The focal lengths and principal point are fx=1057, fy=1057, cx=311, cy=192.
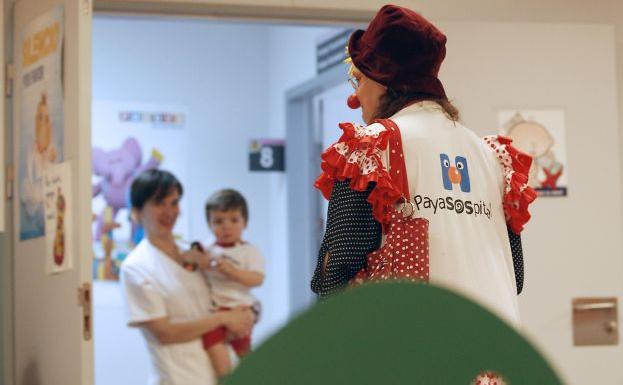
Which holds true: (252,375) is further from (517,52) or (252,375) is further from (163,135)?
(163,135)

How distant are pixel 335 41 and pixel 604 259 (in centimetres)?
239

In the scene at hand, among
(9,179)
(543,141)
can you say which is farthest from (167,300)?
(543,141)

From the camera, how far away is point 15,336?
3932 millimetres

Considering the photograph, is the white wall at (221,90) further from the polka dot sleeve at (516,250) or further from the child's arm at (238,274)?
the polka dot sleeve at (516,250)

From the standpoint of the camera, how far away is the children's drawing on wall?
21.7 ft

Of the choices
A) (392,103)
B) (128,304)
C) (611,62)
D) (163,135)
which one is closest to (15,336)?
(128,304)

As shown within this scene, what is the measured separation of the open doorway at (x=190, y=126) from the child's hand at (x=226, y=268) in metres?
2.13

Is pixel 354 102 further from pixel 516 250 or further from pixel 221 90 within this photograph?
pixel 221 90

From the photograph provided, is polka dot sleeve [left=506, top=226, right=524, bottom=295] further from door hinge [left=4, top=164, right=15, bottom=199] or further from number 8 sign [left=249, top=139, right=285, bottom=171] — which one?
number 8 sign [left=249, top=139, right=285, bottom=171]

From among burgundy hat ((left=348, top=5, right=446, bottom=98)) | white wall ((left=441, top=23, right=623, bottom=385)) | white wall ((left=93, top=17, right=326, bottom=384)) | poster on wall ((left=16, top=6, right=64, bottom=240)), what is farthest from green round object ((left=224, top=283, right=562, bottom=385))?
white wall ((left=93, top=17, right=326, bottom=384))

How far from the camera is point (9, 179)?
392cm

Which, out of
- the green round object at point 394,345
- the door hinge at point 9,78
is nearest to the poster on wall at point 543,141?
the door hinge at point 9,78

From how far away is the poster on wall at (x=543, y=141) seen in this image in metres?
4.25

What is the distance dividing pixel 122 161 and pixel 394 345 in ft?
20.0
